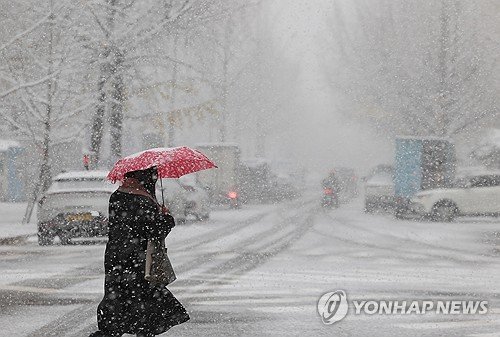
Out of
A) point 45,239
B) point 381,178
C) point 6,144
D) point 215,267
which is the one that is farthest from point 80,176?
point 6,144

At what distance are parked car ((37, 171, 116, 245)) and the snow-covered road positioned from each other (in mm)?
400

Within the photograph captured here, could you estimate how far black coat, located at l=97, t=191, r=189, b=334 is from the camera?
599 cm

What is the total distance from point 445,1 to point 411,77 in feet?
12.2

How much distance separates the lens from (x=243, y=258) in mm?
15984

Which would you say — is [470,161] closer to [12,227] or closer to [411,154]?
[411,154]

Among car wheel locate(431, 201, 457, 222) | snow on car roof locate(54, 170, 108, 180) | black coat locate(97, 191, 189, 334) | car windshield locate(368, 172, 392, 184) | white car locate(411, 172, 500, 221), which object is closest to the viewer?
black coat locate(97, 191, 189, 334)

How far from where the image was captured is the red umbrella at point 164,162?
6.22m

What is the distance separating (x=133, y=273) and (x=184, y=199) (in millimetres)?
19939

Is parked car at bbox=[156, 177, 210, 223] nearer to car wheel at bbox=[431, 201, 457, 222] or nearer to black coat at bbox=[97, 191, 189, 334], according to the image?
car wheel at bbox=[431, 201, 457, 222]

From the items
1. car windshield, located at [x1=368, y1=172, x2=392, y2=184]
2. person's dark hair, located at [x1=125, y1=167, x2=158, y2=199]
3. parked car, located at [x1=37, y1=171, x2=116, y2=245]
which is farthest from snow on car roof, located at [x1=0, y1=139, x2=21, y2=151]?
person's dark hair, located at [x1=125, y1=167, x2=158, y2=199]

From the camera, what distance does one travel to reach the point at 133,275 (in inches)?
237

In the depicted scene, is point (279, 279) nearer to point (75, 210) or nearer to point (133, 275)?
point (75, 210)

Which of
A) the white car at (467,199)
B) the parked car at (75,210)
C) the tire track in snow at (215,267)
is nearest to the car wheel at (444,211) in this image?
the white car at (467,199)

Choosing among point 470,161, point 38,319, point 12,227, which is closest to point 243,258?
point 38,319
